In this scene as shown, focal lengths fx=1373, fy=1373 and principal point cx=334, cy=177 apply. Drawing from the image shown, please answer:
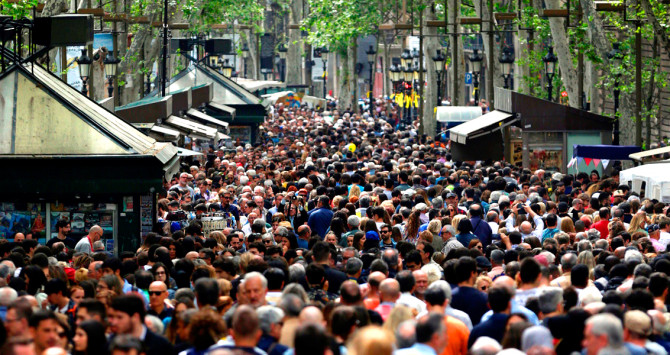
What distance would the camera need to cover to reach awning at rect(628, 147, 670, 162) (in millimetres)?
22797

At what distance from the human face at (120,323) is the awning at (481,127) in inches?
826

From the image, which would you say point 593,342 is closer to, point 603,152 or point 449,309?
point 449,309

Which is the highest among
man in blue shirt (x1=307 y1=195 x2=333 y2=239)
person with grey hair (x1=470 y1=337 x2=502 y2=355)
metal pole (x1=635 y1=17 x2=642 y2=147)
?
metal pole (x1=635 y1=17 x2=642 y2=147)

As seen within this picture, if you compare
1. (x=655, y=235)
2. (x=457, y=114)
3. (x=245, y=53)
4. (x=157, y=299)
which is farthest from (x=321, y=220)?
(x=245, y=53)

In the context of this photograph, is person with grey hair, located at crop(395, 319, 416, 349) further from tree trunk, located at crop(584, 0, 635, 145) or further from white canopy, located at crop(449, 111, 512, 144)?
tree trunk, located at crop(584, 0, 635, 145)

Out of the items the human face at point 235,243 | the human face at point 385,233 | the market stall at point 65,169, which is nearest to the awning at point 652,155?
the human face at point 385,233

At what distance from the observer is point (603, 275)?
39.4 ft

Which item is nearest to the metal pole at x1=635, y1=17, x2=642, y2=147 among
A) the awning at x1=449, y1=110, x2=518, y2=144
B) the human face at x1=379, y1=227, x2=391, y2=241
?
the awning at x1=449, y1=110, x2=518, y2=144

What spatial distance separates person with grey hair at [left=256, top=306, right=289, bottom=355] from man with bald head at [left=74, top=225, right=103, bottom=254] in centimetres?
671

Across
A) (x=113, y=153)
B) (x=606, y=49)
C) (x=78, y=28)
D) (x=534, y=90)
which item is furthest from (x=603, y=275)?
(x=534, y=90)

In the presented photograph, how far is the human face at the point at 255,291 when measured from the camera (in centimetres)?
962

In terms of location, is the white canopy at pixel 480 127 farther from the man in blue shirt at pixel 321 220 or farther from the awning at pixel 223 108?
the man in blue shirt at pixel 321 220

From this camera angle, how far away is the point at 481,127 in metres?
29.4

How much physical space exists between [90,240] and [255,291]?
252 inches
